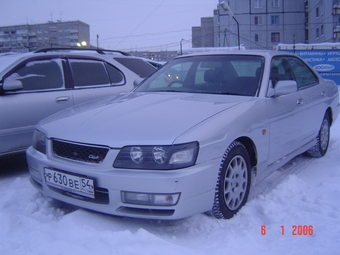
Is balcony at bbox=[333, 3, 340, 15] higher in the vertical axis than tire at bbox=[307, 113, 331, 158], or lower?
higher

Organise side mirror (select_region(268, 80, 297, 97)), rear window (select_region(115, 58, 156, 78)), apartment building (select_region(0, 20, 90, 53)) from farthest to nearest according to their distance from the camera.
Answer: apartment building (select_region(0, 20, 90, 53))
rear window (select_region(115, 58, 156, 78))
side mirror (select_region(268, 80, 297, 97))

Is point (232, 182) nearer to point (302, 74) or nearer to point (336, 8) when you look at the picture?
point (302, 74)

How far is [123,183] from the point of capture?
8.18ft

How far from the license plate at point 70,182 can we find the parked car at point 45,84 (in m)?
1.51

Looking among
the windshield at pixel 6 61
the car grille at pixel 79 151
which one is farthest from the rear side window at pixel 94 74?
the car grille at pixel 79 151

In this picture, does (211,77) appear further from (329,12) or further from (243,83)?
Answer: (329,12)

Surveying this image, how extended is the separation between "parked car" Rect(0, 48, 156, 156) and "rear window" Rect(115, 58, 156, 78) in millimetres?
117

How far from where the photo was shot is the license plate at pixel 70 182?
2.62 metres

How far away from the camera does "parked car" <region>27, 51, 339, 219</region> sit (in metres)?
2.51

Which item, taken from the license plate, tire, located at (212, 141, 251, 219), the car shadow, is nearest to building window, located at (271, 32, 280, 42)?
the car shadow

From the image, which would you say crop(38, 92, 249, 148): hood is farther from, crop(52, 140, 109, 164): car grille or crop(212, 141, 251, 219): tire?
crop(212, 141, 251, 219): tire

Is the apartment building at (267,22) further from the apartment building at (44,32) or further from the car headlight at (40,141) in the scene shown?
the car headlight at (40,141)
